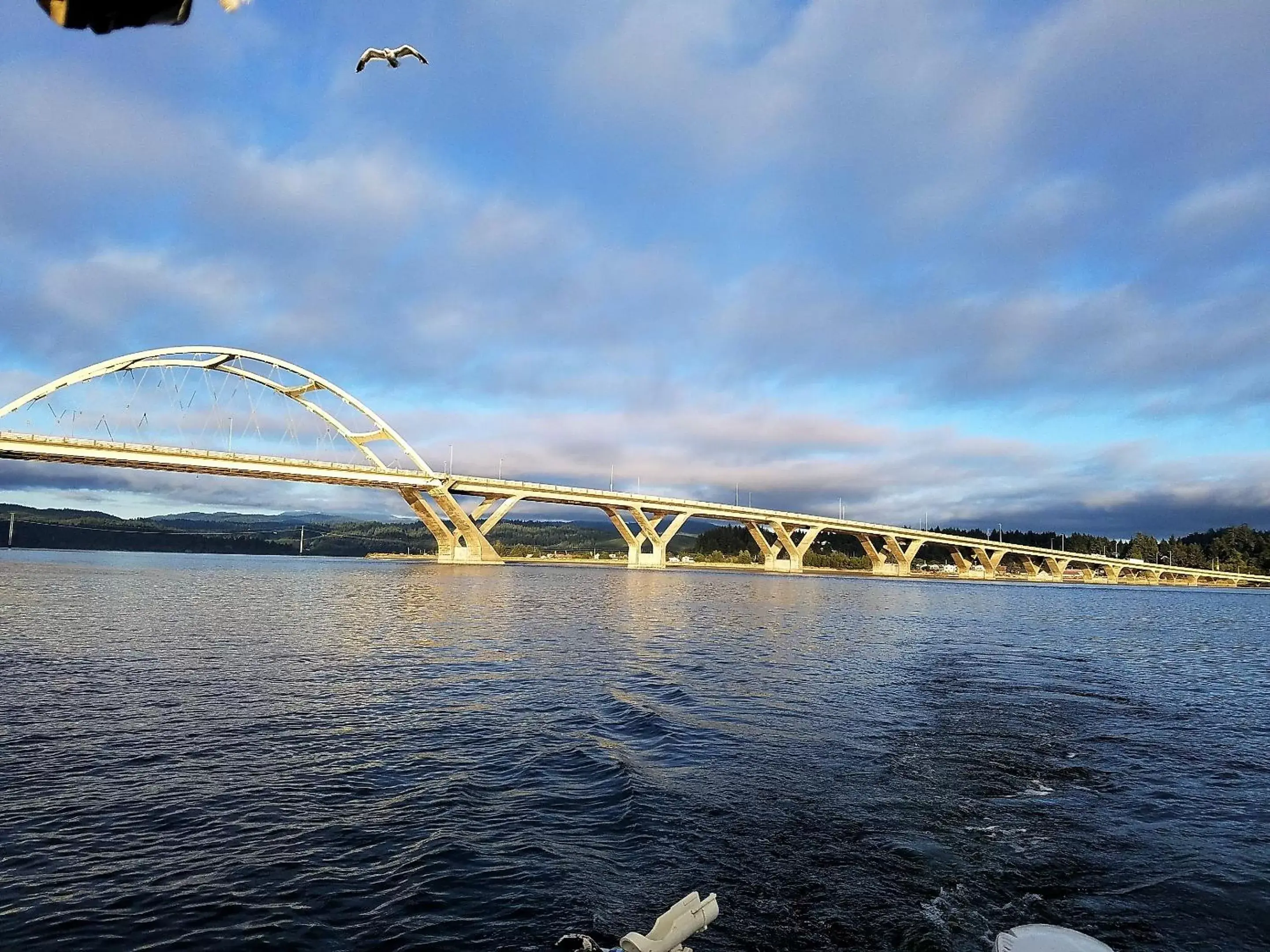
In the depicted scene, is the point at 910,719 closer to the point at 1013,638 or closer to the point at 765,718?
the point at 765,718

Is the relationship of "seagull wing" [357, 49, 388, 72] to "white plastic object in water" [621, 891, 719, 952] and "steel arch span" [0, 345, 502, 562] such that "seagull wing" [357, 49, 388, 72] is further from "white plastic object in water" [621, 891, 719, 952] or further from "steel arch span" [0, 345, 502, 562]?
"steel arch span" [0, 345, 502, 562]

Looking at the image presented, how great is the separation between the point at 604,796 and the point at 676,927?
525 cm

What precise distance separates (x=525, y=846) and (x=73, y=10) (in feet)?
33.3

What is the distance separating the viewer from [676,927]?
6.98 meters

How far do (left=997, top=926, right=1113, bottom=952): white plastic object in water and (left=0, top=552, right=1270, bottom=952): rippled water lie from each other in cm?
80

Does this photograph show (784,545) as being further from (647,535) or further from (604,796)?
(604,796)

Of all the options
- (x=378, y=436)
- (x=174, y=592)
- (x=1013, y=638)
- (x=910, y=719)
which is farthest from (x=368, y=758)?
(x=378, y=436)

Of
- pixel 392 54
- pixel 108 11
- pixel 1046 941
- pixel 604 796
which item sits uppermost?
pixel 392 54

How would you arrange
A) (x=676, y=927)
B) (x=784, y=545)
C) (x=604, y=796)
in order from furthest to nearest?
(x=784, y=545) < (x=604, y=796) < (x=676, y=927)

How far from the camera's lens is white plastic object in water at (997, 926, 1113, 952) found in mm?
6867

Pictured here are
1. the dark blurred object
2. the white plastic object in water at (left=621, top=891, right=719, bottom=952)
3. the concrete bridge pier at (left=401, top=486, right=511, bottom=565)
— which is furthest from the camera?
the concrete bridge pier at (left=401, top=486, right=511, bottom=565)

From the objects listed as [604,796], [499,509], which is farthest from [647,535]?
[604,796]

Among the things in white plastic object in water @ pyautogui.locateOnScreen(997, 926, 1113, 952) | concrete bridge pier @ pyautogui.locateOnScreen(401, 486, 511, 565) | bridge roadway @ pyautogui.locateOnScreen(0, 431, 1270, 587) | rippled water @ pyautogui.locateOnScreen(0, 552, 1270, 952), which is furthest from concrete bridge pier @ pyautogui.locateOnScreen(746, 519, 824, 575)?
white plastic object in water @ pyautogui.locateOnScreen(997, 926, 1113, 952)

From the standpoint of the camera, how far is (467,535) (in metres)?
131
